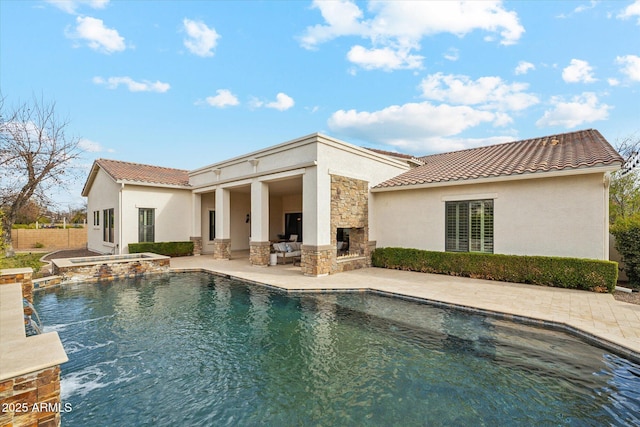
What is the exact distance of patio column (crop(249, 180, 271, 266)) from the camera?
1433 centimetres

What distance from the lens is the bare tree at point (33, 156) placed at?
18766 mm

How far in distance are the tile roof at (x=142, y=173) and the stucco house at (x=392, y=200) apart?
14 cm

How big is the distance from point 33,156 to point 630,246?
105 feet

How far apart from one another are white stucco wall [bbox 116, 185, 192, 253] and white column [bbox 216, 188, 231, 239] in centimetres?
380

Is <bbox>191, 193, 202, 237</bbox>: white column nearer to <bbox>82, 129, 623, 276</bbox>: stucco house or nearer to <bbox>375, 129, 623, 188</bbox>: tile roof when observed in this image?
<bbox>82, 129, 623, 276</bbox>: stucco house

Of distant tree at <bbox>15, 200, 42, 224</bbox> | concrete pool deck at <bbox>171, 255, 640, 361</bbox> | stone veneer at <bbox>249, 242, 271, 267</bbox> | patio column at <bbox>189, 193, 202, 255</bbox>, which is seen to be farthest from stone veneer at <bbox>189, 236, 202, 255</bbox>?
distant tree at <bbox>15, 200, 42, 224</bbox>

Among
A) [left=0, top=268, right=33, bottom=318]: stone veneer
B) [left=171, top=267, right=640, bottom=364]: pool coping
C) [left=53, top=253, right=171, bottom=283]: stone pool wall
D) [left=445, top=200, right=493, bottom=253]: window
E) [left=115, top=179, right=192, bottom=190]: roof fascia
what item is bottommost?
[left=171, top=267, right=640, bottom=364]: pool coping

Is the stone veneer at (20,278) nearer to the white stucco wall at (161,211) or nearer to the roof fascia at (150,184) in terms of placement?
the white stucco wall at (161,211)

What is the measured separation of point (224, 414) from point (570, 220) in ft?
37.6

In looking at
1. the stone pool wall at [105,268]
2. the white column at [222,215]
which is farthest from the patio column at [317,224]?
the stone pool wall at [105,268]

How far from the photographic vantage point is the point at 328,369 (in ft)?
16.4

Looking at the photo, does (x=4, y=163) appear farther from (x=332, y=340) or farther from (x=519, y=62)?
(x=519, y=62)

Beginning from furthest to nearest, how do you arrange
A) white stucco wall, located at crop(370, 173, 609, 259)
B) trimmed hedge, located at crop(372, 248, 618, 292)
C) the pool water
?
white stucco wall, located at crop(370, 173, 609, 259)
trimmed hedge, located at crop(372, 248, 618, 292)
the pool water

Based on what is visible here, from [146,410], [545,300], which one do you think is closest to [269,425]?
[146,410]
